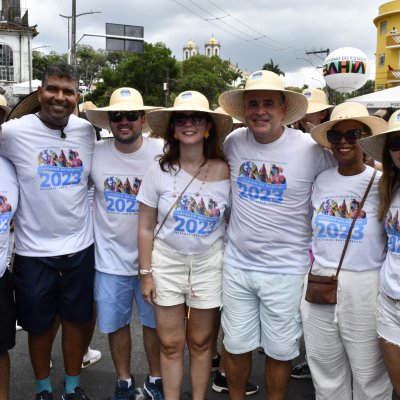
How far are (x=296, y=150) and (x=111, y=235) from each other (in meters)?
1.31

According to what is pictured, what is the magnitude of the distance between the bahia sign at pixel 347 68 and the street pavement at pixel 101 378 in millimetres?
6235

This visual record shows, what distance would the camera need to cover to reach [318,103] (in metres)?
4.32

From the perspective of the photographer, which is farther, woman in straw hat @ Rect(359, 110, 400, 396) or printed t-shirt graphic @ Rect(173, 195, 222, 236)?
printed t-shirt graphic @ Rect(173, 195, 222, 236)

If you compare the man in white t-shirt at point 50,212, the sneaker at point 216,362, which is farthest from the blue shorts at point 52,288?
the sneaker at point 216,362

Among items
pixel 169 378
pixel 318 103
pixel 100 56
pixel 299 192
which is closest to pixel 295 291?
pixel 299 192

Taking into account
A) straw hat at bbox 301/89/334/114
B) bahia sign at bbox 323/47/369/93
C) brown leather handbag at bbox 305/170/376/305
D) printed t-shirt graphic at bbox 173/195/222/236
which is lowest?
brown leather handbag at bbox 305/170/376/305

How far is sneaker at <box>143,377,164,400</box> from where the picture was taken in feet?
10.6

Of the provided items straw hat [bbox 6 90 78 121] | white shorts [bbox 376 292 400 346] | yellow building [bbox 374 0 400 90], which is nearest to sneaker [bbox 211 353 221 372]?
white shorts [bbox 376 292 400 346]

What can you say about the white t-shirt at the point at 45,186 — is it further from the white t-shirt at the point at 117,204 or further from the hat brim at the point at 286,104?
the hat brim at the point at 286,104

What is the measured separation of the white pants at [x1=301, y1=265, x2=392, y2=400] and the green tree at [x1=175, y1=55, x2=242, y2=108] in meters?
50.2

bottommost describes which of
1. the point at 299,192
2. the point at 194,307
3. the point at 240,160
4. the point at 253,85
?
the point at 194,307

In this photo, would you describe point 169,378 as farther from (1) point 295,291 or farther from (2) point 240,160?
(2) point 240,160

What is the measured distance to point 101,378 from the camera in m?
3.57

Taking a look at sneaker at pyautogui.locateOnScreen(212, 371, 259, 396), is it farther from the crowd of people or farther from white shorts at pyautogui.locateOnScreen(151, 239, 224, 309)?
white shorts at pyautogui.locateOnScreen(151, 239, 224, 309)
